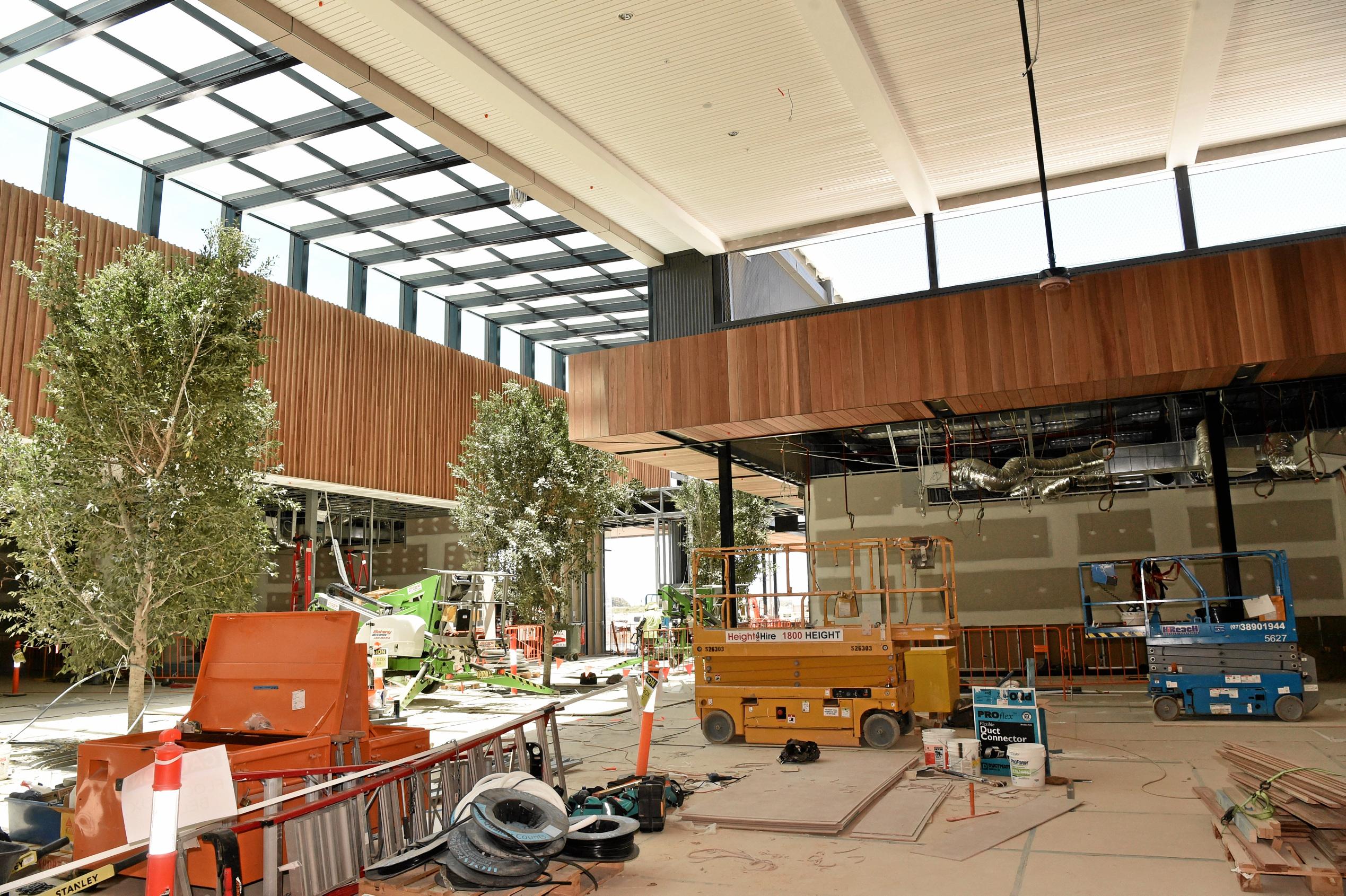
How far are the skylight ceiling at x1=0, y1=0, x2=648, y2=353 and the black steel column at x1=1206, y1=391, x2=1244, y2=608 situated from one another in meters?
11.7

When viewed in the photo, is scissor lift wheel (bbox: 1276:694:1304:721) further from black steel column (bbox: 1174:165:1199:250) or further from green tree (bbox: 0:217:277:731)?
green tree (bbox: 0:217:277:731)

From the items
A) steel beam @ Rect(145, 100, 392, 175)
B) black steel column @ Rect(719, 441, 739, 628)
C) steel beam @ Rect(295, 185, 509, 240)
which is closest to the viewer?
black steel column @ Rect(719, 441, 739, 628)

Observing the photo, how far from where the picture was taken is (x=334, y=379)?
21703mm

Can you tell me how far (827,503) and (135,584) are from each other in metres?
14.6

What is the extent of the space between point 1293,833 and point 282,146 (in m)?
17.6

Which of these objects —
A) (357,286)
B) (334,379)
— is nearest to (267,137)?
(334,379)

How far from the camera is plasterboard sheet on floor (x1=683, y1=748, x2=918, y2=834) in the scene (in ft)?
22.5

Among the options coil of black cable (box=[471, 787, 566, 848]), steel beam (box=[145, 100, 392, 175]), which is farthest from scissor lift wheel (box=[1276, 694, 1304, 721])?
steel beam (box=[145, 100, 392, 175])

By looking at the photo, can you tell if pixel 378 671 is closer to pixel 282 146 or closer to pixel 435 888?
pixel 282 146

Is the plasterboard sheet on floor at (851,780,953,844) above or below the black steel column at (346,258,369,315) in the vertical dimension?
below

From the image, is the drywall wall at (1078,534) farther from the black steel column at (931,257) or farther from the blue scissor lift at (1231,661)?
the black steel column at (931,257)

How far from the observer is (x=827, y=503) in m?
20.6

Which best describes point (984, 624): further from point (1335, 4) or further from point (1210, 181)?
point (1335, 4)

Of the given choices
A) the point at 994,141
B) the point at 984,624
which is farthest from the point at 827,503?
the point at 994,141
